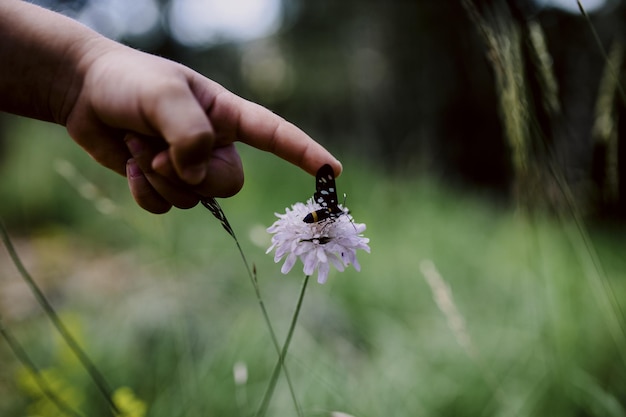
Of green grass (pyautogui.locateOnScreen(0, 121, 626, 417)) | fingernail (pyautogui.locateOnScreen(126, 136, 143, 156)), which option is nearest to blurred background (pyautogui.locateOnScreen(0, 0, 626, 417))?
green grass (pyautogui.locateOnScreen(0, 121, 626, 417))

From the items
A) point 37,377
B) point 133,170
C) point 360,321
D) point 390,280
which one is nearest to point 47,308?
point 37,377

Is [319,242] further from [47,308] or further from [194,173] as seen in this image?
[47,308]

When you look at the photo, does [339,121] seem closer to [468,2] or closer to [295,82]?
[295,82]

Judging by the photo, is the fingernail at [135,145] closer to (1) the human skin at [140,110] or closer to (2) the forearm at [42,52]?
(1) the human skin at [140,110]

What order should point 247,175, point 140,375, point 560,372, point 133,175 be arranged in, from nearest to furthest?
point 133,175 < point 560,372 < point 140,375 < point 247,175

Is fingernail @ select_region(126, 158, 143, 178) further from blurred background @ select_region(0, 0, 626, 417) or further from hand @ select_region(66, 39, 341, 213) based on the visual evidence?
blurred background @ select_region(0, 0, 626, 417)

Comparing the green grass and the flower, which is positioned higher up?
the flower

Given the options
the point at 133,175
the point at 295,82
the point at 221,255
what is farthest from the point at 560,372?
the point at 295,82
